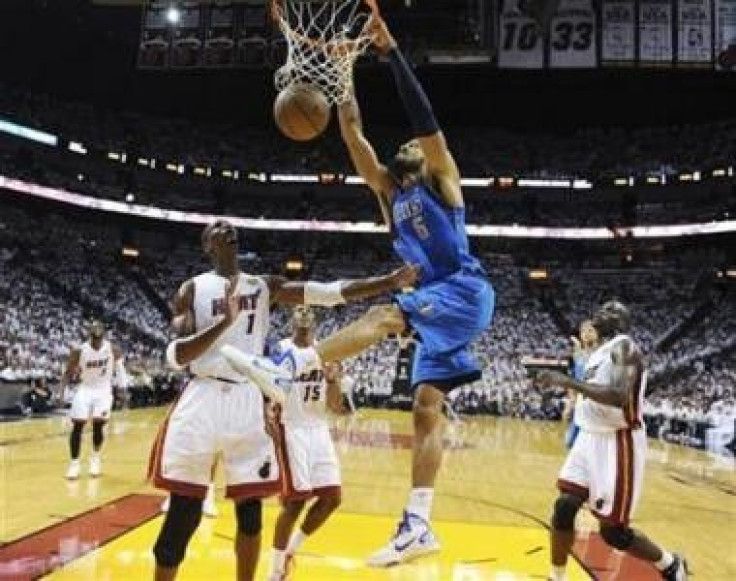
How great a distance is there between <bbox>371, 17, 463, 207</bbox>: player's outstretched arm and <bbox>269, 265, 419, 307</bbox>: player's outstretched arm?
46 centimetres

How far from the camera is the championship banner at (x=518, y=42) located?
13180mm

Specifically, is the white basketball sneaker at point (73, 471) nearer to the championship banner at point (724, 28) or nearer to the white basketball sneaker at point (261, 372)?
the white basketball sneaker at point (261, 372)

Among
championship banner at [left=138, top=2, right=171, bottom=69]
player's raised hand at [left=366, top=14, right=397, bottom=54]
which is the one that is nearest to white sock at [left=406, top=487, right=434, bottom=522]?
player's raised hand at [left=366, top=14, right=397, bottom=54]

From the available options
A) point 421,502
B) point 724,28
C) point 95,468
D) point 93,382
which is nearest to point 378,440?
point 95,468

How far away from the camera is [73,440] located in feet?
31.7

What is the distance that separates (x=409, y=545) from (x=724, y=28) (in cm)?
1058

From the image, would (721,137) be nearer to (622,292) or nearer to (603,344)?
(622,292)

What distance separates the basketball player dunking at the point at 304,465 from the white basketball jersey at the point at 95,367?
481cm

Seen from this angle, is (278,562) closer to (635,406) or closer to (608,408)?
(608,408)

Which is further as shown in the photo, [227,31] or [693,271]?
[693,271]

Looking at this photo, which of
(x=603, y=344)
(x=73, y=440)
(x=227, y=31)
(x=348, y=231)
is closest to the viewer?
(x=603, y=344)

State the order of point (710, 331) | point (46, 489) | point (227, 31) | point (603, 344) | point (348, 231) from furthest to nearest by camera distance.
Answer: point (348, 231) < point (710, 331) < point (227, 31) < point (46, 489) < point (603, 344)

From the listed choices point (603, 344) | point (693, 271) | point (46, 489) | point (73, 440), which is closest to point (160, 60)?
point (73, 440)

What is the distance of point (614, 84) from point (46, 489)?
24.8 meters
